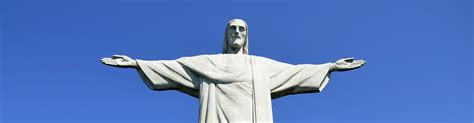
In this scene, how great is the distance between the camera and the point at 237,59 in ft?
54.2

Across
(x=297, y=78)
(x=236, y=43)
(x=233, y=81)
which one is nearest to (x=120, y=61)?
(x=233, y=81)

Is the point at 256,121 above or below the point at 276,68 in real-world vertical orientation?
below

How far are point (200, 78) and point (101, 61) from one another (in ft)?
6.37

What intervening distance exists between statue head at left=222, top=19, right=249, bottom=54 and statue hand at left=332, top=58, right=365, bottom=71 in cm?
191

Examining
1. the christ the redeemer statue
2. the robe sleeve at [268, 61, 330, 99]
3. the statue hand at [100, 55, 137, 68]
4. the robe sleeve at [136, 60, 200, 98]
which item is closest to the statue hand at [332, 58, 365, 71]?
the christ the redeemer statue

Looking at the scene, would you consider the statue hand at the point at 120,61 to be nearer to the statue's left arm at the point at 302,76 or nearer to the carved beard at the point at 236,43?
the carved beard at the point at 236,43

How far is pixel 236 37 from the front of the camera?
55.1 feet

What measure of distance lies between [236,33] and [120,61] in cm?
242

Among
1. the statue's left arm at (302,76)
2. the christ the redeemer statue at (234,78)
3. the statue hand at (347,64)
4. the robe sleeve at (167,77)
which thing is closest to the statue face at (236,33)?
the christ the redeemer statue at (234,78)

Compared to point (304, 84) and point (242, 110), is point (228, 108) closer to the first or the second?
point (242, 110)

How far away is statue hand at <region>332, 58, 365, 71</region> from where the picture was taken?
16344 millimetres

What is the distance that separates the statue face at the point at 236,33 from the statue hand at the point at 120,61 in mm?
2035

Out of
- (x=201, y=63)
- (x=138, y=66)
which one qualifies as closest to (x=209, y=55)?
(x=201, y=63)

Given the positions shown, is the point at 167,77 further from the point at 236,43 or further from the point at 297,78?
the point at 297,78
